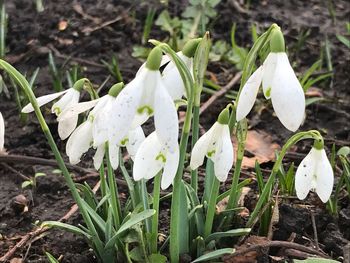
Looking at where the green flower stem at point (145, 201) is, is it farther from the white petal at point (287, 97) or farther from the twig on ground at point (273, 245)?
the white petal at point (287, 97)

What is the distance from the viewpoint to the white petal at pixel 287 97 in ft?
5.27

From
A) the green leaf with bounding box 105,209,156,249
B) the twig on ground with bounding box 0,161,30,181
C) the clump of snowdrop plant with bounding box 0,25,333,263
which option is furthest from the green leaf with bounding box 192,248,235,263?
the twig on ground with bounding box 0,161,30,181

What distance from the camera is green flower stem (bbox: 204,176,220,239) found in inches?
76.7

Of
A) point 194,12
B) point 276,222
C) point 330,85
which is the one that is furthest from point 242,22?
point 276,222

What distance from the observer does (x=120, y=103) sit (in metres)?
1.56

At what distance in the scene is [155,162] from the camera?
171cm

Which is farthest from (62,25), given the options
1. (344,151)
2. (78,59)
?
(344,151)

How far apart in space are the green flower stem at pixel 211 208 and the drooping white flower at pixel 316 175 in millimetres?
223

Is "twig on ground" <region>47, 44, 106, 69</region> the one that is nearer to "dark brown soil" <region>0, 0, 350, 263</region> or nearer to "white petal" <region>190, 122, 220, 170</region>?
"dark brown soil" <region>0, 0, 350, 263</region>

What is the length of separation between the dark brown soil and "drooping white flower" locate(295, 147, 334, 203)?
382 mm

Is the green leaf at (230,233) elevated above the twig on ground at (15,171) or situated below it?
above

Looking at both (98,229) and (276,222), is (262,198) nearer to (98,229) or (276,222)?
(276,222)

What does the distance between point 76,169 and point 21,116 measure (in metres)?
0.49

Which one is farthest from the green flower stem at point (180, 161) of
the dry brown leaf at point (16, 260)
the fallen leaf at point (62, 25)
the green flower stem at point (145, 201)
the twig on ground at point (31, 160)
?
the fallen leaf at point (62, 25)
